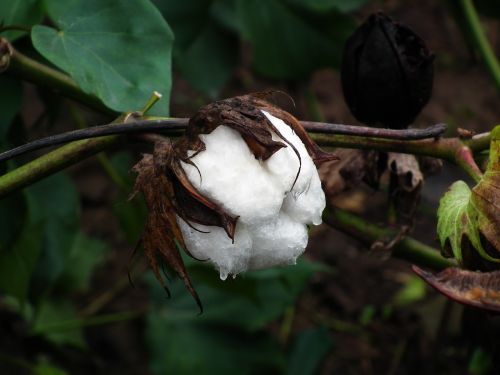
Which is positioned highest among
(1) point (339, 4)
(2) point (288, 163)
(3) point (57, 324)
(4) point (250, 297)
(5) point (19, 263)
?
(2) point (288, 163)

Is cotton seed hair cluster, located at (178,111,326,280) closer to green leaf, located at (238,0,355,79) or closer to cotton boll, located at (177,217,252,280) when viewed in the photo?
Result: cotton boll, located at (177,217,252,280)

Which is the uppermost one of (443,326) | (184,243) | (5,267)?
(184,243)

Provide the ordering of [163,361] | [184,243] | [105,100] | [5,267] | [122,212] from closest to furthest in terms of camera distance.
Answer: [184,243], [105,100], [5,267], [122,212], [163,361]

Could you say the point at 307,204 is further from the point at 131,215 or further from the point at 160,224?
the point at 131,215

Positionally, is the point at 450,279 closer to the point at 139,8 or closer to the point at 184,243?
the point at 184,243

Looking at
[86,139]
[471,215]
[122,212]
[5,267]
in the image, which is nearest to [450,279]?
[471,215]

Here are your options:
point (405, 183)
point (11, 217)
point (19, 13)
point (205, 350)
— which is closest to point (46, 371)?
point (205, 350)

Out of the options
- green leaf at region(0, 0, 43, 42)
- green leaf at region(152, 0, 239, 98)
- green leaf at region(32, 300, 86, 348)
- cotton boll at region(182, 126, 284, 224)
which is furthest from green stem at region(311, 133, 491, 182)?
green leaf at region(32, 300, 86, 348)
